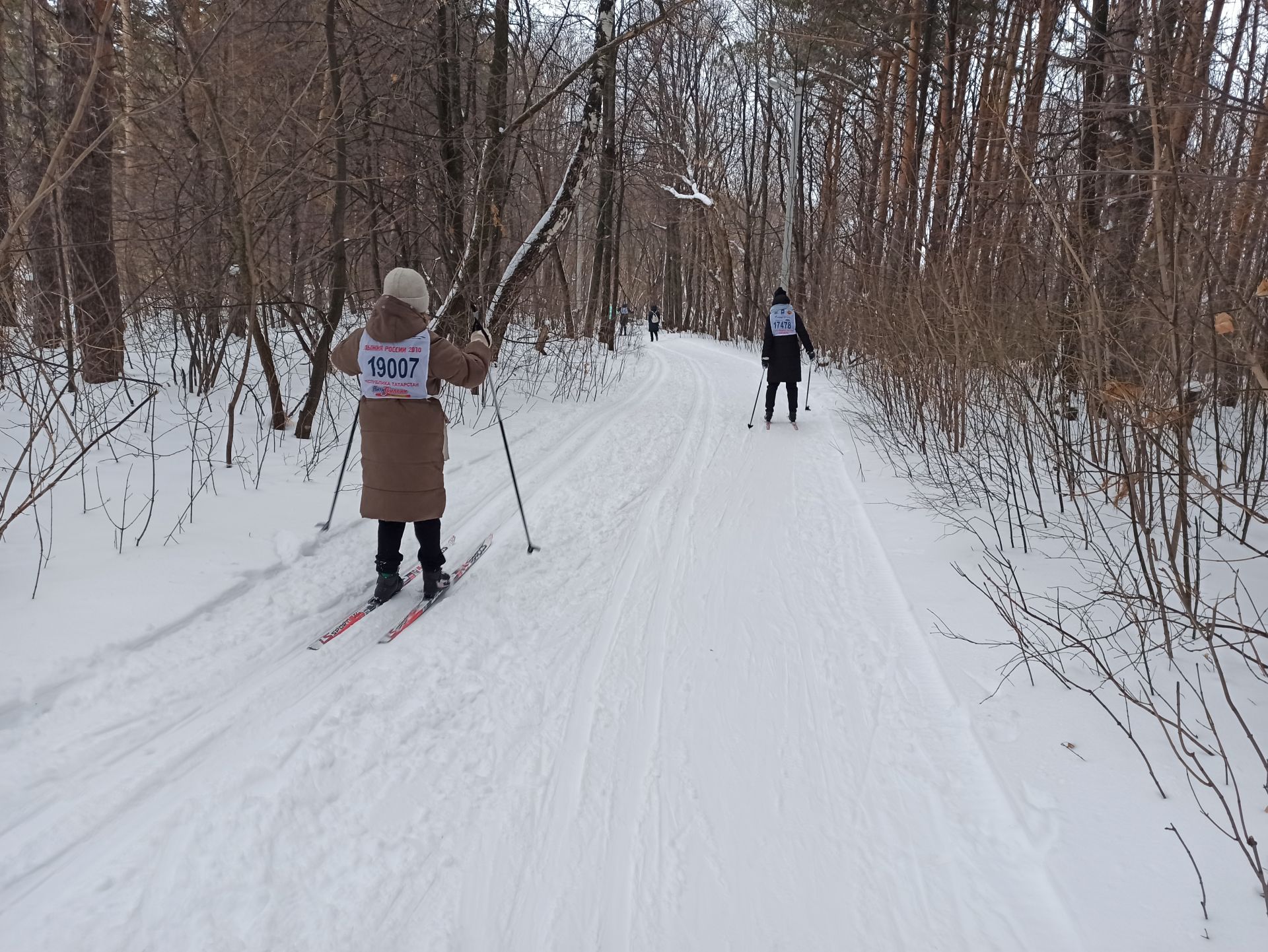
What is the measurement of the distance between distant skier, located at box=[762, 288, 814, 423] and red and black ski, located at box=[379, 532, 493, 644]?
Answer: 585 centimetres

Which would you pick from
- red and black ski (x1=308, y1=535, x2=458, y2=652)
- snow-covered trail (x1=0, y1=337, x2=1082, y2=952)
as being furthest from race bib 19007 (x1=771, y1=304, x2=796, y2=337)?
red and black ski (x1=308, y1=535, x2=458, y2=652)

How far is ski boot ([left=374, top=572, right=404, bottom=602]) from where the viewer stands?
163 inches

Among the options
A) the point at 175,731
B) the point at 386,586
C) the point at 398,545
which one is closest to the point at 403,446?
the point at 398,545

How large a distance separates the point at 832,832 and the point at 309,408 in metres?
6.47

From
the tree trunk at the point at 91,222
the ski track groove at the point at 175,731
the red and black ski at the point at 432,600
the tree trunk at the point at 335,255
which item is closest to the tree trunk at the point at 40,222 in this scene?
the tree trunk at the point at 91,222

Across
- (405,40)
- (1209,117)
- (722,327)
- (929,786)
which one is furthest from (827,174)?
(929,786)

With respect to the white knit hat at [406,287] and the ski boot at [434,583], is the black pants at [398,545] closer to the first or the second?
the ski boot at [434,583]

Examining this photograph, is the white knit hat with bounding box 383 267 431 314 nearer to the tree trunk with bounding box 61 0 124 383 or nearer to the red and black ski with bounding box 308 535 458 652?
the red and black ski with bounding box 308 535 458 652

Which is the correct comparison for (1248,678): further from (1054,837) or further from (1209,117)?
(1209,117)

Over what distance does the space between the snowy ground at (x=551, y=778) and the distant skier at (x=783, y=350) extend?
17.7ft

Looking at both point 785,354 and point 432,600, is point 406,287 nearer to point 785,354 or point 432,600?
point 432,600

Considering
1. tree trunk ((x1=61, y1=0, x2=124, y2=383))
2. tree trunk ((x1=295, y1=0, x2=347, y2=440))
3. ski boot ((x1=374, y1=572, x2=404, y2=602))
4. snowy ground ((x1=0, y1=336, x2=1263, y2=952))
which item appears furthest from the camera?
tree trunk ((x1=295, y1=0, x2=347, y2=440))

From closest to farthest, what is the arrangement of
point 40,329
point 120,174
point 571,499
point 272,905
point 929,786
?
point 272,905, point 929,786, point 40,329, point 571,499, point 120,174

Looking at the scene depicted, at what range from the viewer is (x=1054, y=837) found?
7.75 feet
